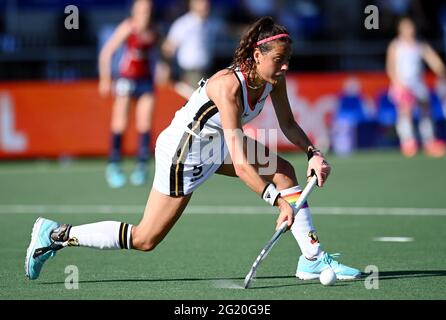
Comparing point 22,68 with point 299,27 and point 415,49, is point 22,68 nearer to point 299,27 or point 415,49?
point 299,27

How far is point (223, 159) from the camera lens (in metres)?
7.46

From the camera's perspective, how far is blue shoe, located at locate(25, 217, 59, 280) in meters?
7.42

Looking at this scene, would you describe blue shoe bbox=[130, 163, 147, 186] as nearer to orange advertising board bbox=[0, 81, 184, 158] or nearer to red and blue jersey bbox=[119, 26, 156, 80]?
red and blue jersey bbox=[119, 26, 156, 80]

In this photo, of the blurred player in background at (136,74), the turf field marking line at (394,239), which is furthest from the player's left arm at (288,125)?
the blurred player in background at (136,74)

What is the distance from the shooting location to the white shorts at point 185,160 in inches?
287

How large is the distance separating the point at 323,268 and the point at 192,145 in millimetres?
1243

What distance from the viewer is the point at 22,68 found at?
20672 mm

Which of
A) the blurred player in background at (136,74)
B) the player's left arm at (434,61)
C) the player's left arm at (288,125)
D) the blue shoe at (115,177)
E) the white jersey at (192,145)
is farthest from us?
the player's left arm at (434,61)

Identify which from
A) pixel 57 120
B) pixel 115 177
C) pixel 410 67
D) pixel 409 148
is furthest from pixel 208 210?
pixel 410 67

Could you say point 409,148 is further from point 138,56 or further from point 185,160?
point 185,160

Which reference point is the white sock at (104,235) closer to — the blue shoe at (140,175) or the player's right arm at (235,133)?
the player's right arm at (235,133)

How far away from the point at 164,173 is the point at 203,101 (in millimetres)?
577

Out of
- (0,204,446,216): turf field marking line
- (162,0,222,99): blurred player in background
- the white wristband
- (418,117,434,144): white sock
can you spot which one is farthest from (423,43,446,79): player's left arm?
the white wristband

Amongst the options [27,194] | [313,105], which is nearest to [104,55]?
[27,194]
